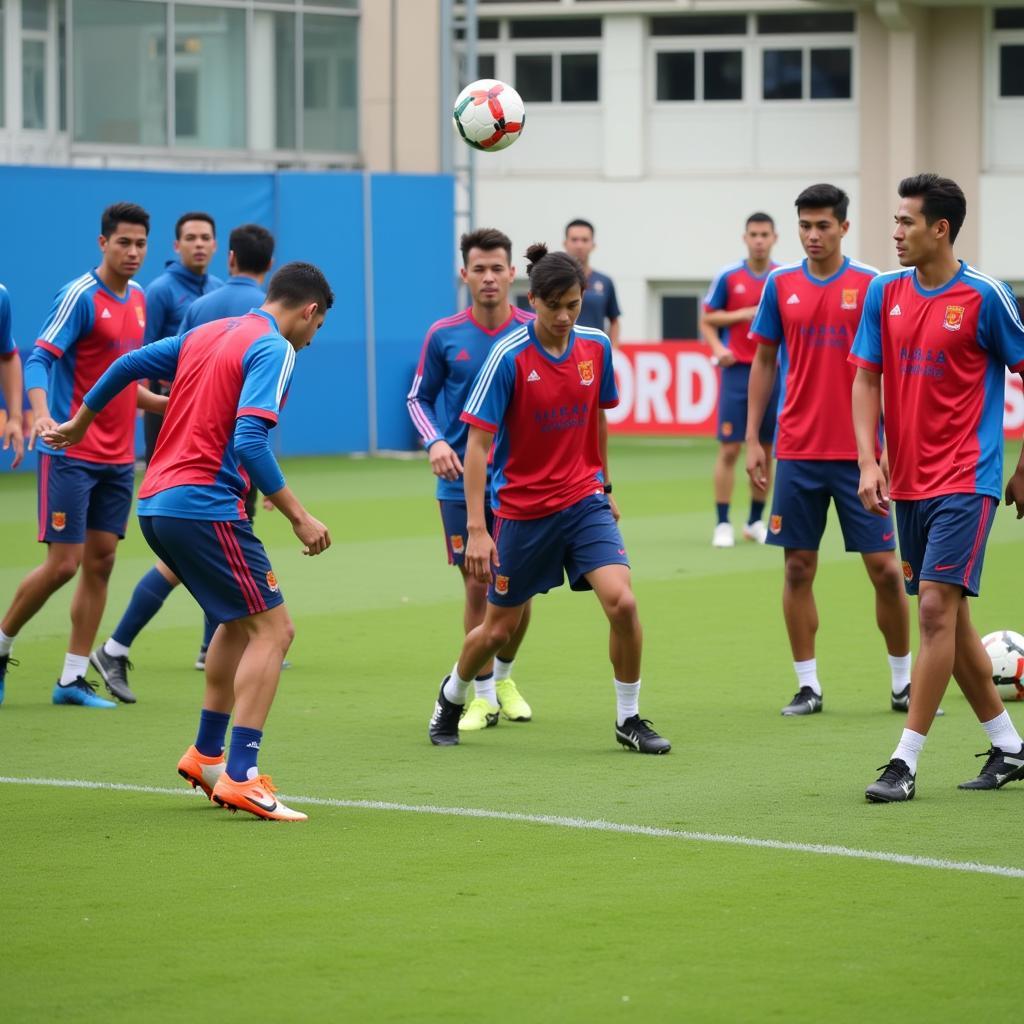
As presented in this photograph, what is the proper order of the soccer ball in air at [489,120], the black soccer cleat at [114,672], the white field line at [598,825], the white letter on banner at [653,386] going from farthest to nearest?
the white letter on banner at [653,386] < the soccer ball in air at [489,120] < the black soccer cleat at [114,672] < the white field line at [598,825]

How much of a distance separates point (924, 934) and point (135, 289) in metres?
6.10

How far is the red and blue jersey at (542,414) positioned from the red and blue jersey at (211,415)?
1428 millimetres

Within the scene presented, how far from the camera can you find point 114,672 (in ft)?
34.0

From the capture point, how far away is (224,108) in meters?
29.7

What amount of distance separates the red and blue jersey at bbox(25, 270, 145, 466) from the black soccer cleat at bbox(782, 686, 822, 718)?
11.4ft

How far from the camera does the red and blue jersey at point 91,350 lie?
10070 mm

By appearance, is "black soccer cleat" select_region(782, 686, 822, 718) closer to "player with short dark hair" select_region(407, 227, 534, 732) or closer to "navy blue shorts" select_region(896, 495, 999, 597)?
"player with short dark hair" select_region(407, 227, 534, 732)

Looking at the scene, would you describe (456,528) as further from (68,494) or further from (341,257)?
(341,257)

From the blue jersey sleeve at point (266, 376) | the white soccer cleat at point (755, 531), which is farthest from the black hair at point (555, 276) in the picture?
the white soccer cleat at point (755, 531)

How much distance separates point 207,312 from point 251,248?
1.33ft

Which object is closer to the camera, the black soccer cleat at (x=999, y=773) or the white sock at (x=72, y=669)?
the black soccer cleat at (x=999, y=773)

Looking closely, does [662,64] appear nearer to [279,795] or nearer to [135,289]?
[135,289]

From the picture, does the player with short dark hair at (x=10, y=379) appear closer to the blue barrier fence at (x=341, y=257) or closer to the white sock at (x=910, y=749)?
the white sock at (x=910, y=749)

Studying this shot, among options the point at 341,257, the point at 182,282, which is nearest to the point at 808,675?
the point at 182,282
